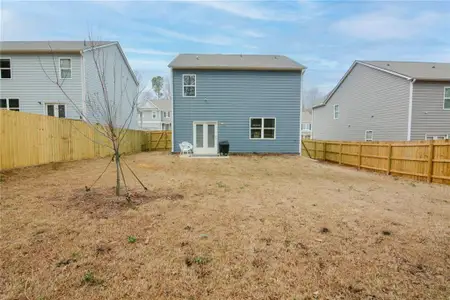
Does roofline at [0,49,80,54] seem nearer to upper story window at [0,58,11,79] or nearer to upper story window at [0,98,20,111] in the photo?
upper story window at [0,58,11,79]

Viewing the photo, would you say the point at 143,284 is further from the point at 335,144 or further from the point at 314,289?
the point at 335,144

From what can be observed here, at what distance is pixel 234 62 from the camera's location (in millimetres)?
16953

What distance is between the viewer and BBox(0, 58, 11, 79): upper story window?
15.3 m

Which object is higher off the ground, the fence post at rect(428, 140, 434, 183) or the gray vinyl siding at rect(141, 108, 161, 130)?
the gray vinyl siding at rect(141, 108, 161, 130)

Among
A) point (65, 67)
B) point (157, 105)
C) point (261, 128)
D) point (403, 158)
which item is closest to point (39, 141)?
point (65, 67)

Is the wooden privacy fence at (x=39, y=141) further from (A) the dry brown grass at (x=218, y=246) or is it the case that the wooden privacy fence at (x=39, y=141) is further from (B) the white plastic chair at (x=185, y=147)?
(B) the white plastic chair at (x=185, y=147)

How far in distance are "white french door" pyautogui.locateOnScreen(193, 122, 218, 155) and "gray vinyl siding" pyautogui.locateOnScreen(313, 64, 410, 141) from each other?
10869 mm

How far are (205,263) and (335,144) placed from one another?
46.9 ft

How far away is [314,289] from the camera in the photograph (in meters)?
2.44

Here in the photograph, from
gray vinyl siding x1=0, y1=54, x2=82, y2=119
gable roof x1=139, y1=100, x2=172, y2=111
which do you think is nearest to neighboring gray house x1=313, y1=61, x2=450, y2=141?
gray vinyl siding x1=0, y1=54, x2=82, y2=119

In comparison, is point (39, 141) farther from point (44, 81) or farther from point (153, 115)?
point (153, 115)

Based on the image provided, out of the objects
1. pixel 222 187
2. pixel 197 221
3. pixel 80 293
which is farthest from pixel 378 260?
pixel 222 187

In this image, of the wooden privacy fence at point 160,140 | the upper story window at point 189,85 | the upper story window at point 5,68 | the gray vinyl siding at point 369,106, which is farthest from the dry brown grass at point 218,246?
the wooden privacy fence at point 160,140

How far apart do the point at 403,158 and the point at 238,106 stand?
9.49m
